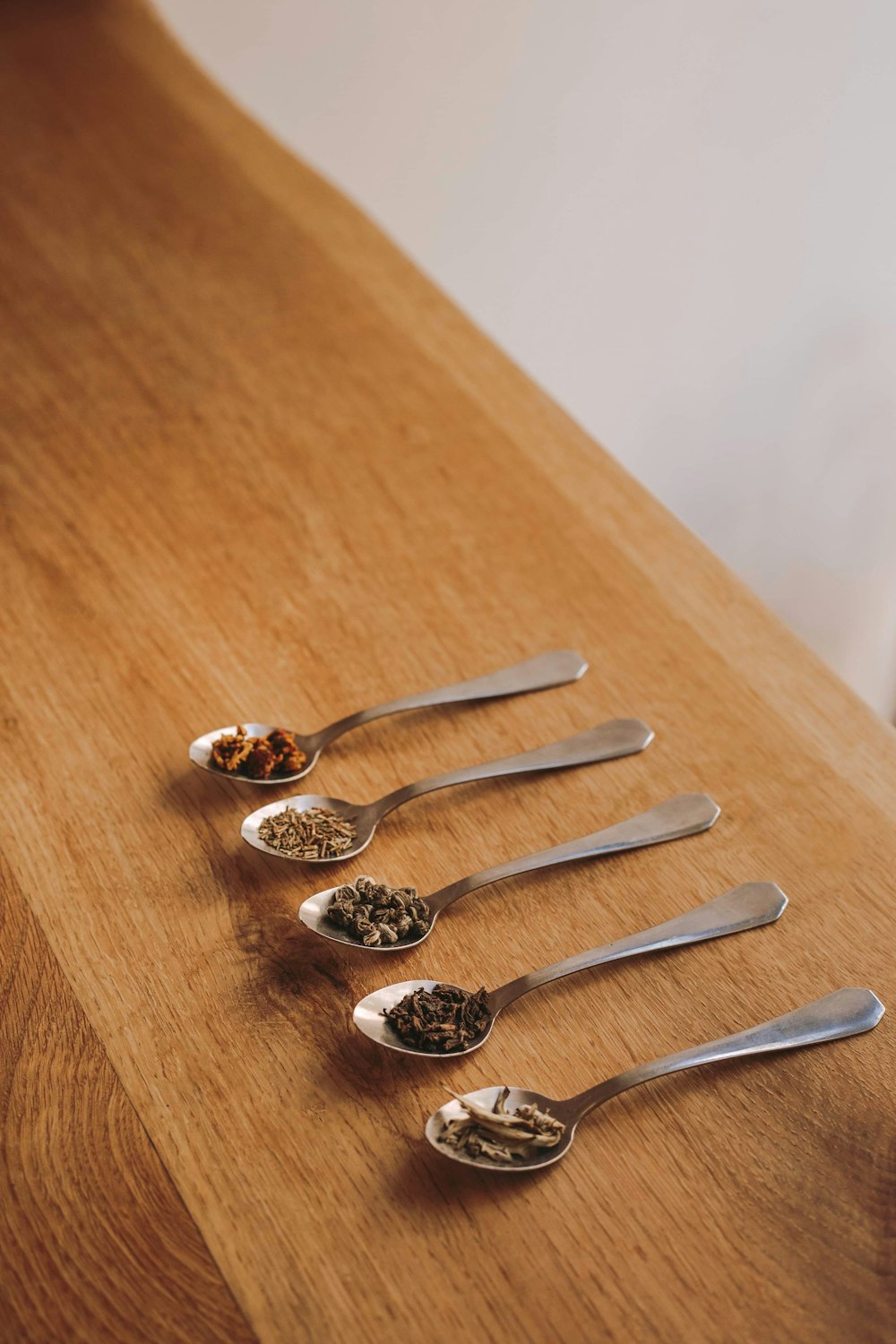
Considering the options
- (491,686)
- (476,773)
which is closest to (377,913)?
(476,773)

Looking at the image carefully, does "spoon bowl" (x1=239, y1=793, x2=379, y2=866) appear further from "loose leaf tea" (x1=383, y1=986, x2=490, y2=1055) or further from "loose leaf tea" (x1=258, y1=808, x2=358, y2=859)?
"loose leaf tea" (x1=383, y1=986, x2=490, y2=1055)

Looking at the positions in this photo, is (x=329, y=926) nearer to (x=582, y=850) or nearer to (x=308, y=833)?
(x=308, y=833)

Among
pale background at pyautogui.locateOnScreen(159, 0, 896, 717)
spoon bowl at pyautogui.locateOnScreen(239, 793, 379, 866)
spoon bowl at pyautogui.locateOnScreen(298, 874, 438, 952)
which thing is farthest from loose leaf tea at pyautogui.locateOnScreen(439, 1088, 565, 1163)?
pale background at pyautogui.locateOnScreen(159, 0, 896, 717)

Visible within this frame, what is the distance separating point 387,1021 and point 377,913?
0.08 meters

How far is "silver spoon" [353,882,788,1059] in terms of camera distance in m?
0.79

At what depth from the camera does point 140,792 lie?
973 millimetres

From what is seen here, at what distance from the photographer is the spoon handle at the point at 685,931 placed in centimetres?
82

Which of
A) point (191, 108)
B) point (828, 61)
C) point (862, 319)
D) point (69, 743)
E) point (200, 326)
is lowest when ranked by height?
point (69, 743)

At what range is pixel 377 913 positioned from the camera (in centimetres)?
86

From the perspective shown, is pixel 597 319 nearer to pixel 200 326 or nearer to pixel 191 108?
pixel 191 108

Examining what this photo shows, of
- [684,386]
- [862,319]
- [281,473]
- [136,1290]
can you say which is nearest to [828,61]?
[862,319]

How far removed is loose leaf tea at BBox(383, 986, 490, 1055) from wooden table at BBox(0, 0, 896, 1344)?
0.02m

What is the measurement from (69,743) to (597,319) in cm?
256

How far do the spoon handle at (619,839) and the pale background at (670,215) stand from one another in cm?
232
